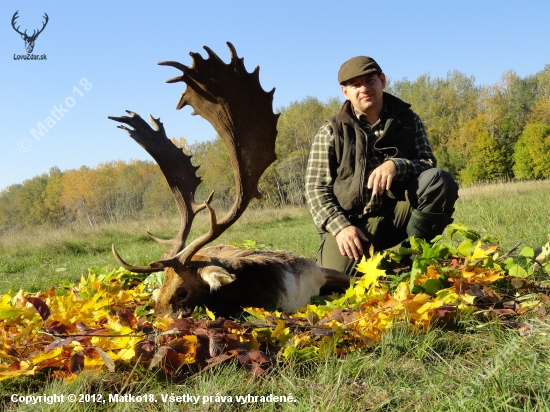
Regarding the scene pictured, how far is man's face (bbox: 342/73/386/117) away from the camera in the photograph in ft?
15.2

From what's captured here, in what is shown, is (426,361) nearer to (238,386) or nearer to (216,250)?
(238,386)

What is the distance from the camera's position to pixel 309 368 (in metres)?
2.38

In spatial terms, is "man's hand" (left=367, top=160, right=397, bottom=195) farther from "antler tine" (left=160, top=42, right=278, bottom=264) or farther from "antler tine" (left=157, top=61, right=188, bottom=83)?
"antler tine" (left=157, top=61, right=188, bottom=83)

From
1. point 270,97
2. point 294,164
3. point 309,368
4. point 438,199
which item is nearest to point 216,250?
point 270,97

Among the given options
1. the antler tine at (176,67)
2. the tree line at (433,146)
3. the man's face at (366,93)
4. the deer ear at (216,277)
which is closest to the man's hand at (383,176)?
the man's face at (366,93)

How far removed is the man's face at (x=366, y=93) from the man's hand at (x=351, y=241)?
1226mm

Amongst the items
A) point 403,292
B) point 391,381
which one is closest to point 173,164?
point 403,292

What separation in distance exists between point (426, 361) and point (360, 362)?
0.32 meters

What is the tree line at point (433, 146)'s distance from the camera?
47.8 m

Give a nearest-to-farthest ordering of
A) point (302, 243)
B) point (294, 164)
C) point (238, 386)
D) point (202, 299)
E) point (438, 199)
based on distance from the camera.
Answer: point (238, 386)
point (202, 299)
point (438, 199)
point (302, 243)
point (294, 164)

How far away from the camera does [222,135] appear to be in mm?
3730

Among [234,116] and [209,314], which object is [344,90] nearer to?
[234,116]

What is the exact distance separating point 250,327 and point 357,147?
245cm

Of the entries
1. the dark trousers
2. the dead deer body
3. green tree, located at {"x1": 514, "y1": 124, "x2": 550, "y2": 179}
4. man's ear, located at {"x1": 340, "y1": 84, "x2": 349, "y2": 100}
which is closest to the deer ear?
the dead deer body
